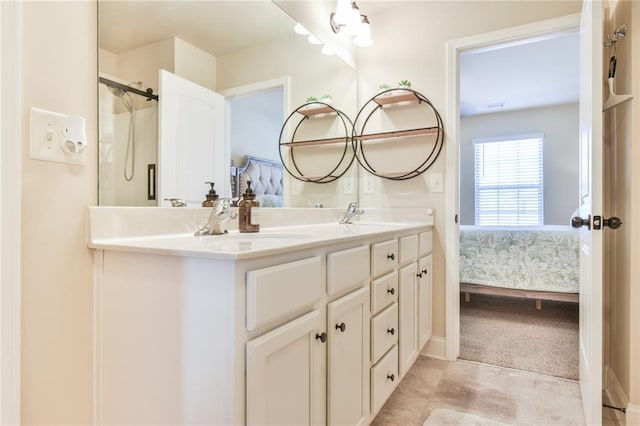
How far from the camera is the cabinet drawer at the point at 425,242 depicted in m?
2.02

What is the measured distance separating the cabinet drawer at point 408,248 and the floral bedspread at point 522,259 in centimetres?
166

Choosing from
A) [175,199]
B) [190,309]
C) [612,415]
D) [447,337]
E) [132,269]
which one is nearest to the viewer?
[190,309]

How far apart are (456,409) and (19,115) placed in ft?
6.46

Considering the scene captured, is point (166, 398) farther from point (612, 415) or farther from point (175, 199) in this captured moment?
point (612, 415)

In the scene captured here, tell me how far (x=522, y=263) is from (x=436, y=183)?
1475 mm

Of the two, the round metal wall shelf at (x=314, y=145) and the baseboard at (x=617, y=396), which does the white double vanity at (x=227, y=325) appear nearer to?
the round metal wall shelf at (x=314, y=145)

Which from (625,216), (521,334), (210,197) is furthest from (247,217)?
(521,334)

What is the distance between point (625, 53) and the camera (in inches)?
63.9

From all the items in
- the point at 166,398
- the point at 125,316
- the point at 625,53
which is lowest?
the point at 166,398

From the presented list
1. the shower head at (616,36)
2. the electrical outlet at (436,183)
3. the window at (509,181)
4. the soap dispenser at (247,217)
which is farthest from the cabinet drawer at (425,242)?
the window at (509,181)

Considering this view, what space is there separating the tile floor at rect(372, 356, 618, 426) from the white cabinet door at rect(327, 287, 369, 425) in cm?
41

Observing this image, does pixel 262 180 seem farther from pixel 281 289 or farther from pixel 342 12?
pixel 342 12

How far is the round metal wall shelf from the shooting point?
2.00 m

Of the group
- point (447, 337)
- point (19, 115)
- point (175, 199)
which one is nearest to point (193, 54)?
point (175, 199)
